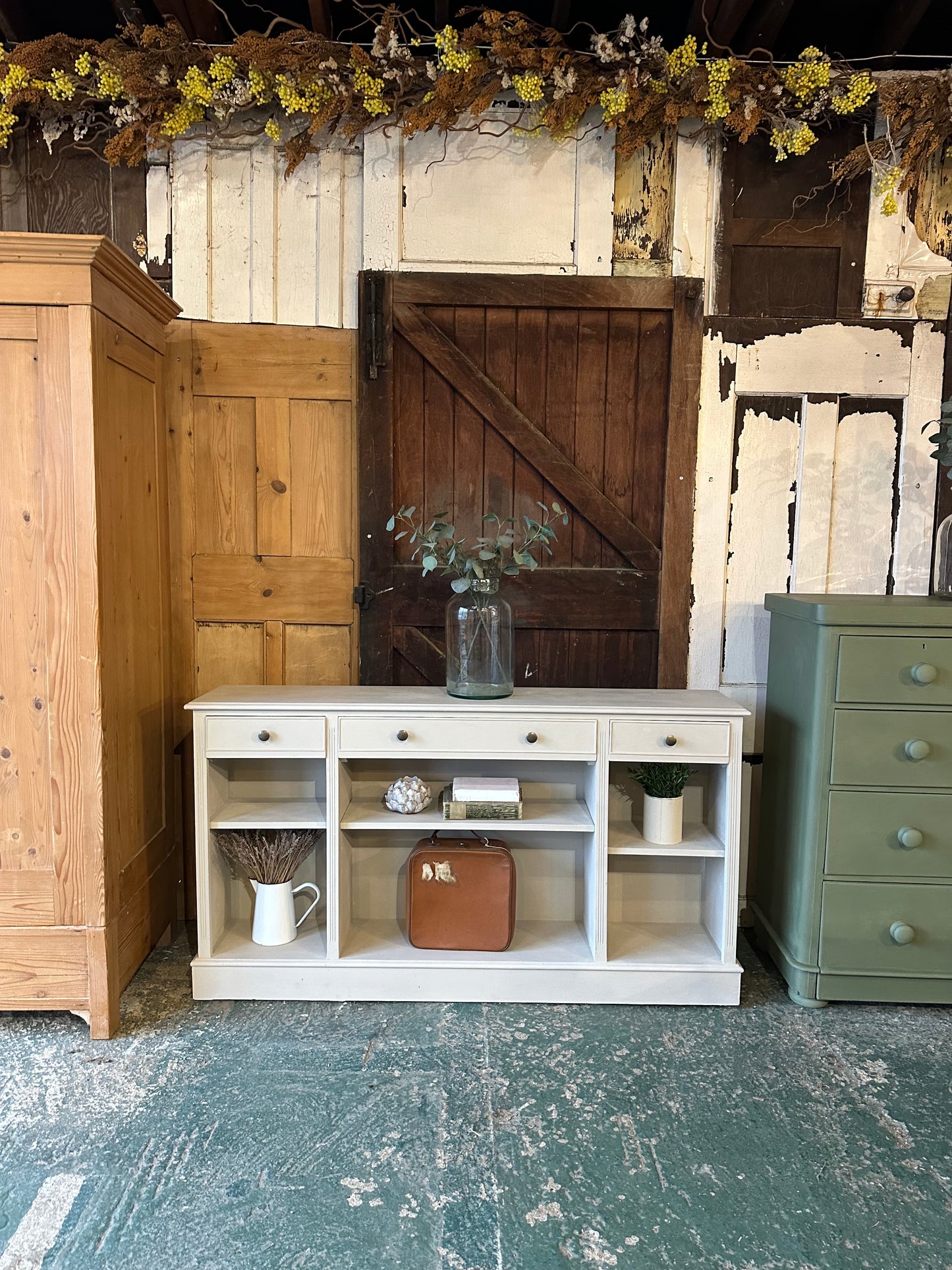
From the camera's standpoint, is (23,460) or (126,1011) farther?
(126,1011)

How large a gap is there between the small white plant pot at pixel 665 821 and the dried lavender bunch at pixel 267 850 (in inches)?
39.5

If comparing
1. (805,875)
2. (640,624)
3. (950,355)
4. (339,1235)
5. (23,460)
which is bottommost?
(339,1235)

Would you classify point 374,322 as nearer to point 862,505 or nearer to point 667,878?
point 862,505

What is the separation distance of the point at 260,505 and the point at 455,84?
1.42 metres

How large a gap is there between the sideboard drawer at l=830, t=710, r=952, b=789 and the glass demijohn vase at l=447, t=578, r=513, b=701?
97 cm

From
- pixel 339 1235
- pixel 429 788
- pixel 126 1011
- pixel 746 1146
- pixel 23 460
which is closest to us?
pixel 339 1235

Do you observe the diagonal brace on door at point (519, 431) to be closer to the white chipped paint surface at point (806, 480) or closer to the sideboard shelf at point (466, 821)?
the white chipped paint surface at point (806, 480)

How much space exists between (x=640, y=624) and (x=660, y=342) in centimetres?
94

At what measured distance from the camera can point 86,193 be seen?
276 cm

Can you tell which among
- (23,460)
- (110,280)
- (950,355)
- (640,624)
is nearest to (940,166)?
(950,355)

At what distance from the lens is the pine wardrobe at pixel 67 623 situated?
2145 millimetres

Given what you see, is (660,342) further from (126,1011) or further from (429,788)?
(126,1011)

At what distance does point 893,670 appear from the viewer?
93.4 inches

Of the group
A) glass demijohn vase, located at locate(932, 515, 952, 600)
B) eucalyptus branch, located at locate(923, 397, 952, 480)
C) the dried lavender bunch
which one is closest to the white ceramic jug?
the dried lavender bunch
